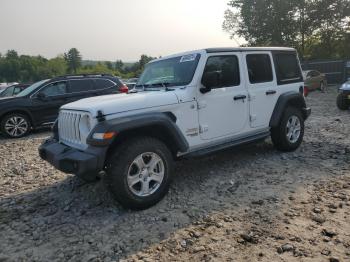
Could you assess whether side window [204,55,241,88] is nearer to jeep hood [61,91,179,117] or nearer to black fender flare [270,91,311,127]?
jeep hood [61,91,179,117]

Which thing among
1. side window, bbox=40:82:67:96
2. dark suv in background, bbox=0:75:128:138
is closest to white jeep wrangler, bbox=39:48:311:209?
dark suv in background, bbox=0:75:128:138

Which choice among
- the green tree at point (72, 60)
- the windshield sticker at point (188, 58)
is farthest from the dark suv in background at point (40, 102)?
the green tree at point (72, 60)

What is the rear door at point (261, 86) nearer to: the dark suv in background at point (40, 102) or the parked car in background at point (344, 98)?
the dark suv in background at point (40, 102)

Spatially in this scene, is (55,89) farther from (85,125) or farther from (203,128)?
(203,128)

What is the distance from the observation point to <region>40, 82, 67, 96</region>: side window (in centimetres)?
1013

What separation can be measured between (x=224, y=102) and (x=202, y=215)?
1813mm

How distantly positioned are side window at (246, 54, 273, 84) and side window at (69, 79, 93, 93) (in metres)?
6.20

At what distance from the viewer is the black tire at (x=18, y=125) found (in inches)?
386

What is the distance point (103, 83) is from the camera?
1080 centimetres

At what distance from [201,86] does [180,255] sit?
239cm

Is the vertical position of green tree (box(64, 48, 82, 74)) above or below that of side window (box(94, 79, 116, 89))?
above

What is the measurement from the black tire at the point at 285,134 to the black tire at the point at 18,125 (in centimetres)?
721

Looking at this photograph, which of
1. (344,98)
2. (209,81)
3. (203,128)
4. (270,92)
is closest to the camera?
(209,81)

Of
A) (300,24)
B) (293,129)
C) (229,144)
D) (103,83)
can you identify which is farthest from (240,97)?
(300,24)
